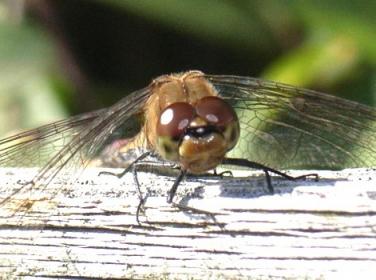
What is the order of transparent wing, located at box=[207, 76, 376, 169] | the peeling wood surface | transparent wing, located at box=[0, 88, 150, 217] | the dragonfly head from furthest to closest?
transparent wing, located at box=[207, 76, 376, 169], transparent wing, located at box=[0, 88, 150, 217], the dragonfly head, the peeling wood surface

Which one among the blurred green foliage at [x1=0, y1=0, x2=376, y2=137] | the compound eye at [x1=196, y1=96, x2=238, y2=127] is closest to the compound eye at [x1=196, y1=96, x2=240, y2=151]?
the compound eye at [x1=196, y1=96, x2=238, y2=127]

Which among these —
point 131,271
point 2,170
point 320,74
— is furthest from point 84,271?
point 320,74

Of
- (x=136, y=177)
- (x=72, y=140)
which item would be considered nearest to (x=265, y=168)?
(x=136, y=177)

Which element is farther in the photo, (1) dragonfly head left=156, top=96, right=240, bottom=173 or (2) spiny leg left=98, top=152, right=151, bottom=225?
(1) dragonfly head left=156, top=96, right=240, bottom=173

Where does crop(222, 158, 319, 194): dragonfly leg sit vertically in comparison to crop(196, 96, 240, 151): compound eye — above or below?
below

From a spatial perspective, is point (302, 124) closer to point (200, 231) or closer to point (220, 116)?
point (220, 116)

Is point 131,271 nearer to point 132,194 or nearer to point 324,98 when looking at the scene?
point 132,194

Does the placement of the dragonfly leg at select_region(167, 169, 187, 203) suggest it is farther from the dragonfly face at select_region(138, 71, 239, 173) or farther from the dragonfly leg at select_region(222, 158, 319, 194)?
the dragonfly leg at select_region(222, 158, 319, 194)
